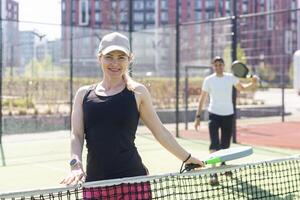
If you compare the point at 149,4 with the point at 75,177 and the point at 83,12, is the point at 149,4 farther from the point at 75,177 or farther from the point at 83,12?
the point at 75,177

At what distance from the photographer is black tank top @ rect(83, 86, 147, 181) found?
2.96 metres

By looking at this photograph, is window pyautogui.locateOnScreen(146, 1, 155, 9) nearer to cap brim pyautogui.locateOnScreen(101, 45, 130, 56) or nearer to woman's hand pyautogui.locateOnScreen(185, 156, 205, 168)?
woman's hand pyautogui.locateOnScreen(185, 156, 205, 168)

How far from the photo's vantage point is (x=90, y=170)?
3035 millimetres

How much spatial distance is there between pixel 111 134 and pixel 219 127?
4.77 metres

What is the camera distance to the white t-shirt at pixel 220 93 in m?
7.46

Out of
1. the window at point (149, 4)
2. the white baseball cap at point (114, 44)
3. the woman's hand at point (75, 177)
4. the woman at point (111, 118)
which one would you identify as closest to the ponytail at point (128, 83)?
the woman at point (111, 118)

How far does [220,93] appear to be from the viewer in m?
7.46

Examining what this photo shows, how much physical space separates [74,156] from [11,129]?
1229cm

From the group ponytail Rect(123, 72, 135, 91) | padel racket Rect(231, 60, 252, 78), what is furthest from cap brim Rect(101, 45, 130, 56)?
padel racket Rect(231, 60, 252, 78)

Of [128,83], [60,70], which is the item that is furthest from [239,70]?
[60,70]

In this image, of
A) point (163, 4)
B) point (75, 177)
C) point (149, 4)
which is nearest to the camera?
point (75, 177)

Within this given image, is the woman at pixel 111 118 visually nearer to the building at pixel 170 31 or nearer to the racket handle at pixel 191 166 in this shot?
the racket handle at pixel 191 166

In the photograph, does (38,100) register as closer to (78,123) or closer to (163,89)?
(163,89)

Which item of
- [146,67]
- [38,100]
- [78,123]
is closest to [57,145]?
[38,100]
